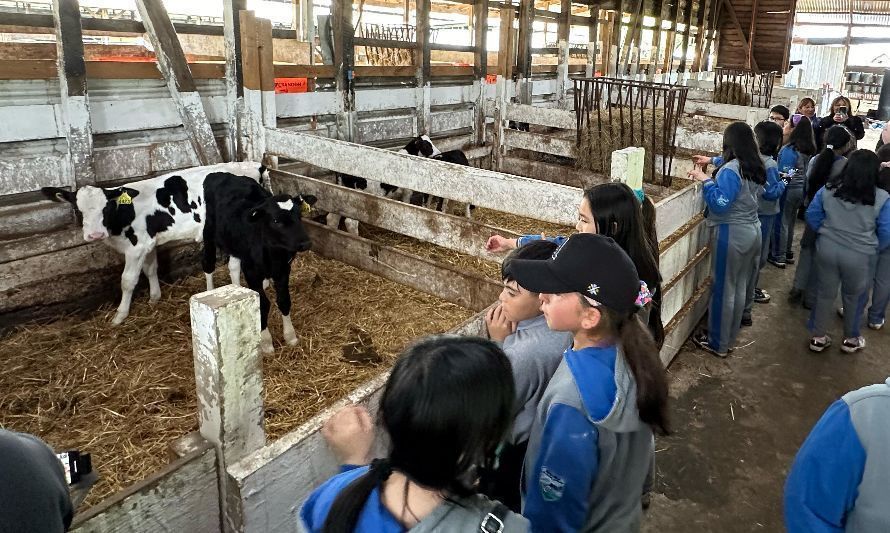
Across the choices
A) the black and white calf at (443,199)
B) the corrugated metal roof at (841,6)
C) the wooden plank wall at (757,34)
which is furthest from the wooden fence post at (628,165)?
the corrugated metal roof at (841,6)

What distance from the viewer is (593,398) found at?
5.27ft

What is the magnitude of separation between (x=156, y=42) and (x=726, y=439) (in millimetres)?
5375

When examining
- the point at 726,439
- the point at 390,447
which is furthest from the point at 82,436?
the point at 726,439

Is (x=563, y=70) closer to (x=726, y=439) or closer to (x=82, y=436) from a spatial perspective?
(x=726, y=439)

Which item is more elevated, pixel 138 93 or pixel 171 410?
pixel 138 93

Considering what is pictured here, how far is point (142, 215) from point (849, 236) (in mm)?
5620

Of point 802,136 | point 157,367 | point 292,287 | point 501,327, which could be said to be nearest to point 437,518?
point 501,327

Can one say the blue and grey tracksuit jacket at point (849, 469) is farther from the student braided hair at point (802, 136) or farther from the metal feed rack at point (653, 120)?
the student braided hair at point (802, 136)

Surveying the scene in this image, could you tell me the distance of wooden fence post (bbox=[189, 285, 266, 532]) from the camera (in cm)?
163

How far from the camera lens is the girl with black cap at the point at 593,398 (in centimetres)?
162

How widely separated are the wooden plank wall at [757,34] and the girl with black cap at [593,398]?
2066 centimetres

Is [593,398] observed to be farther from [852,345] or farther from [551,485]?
[852,345]

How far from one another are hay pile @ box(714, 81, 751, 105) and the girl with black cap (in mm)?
11335

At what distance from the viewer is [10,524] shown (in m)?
1.05
